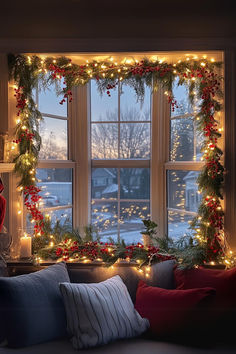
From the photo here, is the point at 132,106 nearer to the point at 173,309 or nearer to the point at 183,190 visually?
the point at 183,190

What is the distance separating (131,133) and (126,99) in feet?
1.04

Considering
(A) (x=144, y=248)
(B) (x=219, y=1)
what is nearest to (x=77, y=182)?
(A) (x=144, y=248)

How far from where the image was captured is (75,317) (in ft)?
6.72

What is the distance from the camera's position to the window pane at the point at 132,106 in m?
3.21

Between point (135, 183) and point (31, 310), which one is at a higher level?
point (135, 183)

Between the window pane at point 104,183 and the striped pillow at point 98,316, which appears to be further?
the window pane at point 104,183

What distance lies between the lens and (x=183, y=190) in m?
3.03

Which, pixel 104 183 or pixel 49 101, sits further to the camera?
pixel 104 183

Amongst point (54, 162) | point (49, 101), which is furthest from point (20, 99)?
point (54, 162)

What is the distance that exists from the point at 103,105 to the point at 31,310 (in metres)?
1.96

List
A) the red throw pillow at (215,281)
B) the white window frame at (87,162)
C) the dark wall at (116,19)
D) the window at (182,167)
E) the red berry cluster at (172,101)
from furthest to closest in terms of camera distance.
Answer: the white window frame at (87,162), the window at (182,167), the red berry cluster at (172,101), the dark wall at (116,19), the red throw pillow at (215,281)

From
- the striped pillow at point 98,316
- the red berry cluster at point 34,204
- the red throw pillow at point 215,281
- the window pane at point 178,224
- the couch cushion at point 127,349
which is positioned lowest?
the couch cushion at point 127,349

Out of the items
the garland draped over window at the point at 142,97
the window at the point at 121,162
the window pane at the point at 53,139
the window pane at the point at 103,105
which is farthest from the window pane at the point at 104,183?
the garland draped over window at the point at 142,97

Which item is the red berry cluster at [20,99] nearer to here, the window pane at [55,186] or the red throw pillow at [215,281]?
the window pane at [55,186]
